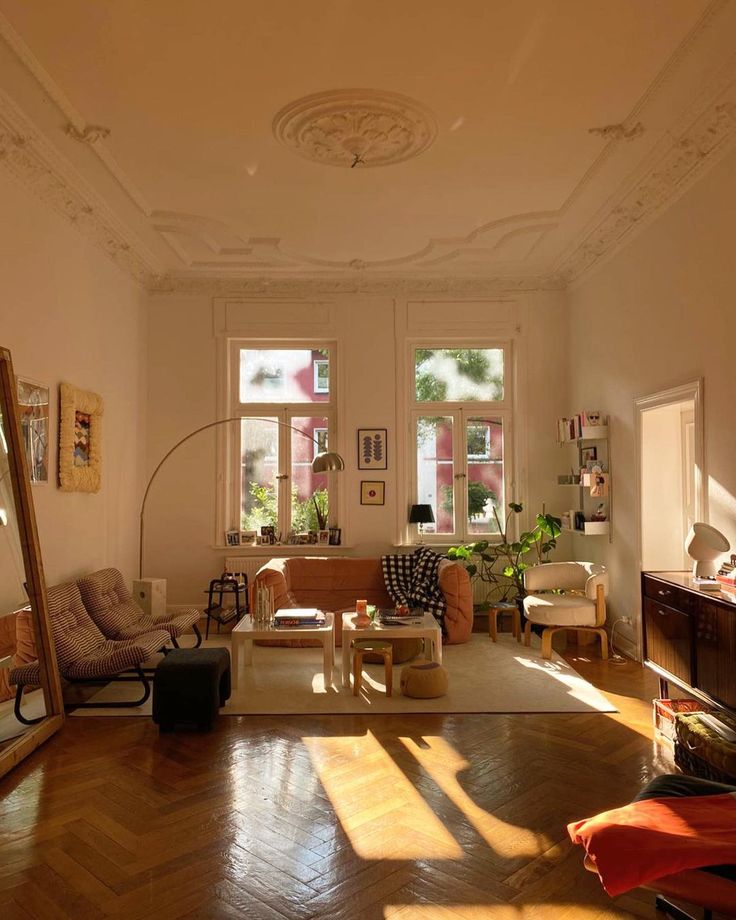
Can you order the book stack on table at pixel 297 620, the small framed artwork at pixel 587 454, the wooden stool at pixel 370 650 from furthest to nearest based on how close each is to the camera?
the small framed artwork at pixel 587 454 < the book stack on table at pixel 297 620 < the wooden stool at pixel 370 650

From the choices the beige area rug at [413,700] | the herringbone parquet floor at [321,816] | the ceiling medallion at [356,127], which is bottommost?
the herringbone parquet floor at [321,816]

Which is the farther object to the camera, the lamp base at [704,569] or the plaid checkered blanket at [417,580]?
the plaid checkered blanket at [417,580]

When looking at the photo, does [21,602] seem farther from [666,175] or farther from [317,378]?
[666,175]

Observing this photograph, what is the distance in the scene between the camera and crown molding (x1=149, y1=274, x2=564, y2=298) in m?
8.08

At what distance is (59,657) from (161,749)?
112 cm

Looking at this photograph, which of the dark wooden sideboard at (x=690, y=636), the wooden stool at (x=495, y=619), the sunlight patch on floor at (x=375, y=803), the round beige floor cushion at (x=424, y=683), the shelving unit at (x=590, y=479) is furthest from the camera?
the wooden stool at (x=495, y=619)

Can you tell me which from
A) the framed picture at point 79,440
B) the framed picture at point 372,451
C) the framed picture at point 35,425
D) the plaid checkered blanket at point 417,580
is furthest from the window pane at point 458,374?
the framed picture at point 35,425

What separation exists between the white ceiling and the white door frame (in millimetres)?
1663

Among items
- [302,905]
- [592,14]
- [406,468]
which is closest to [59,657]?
[302,905]

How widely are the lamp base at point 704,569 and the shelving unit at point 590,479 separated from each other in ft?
7.58

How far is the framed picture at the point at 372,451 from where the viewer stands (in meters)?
8.09

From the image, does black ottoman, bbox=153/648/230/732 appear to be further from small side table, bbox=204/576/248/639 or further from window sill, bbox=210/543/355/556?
window sill, bbox=210/543/355/556

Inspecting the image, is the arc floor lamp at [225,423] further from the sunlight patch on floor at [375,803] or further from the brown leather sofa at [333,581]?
the sunlight patch on floor at [375,803]

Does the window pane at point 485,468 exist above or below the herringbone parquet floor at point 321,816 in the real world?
above
